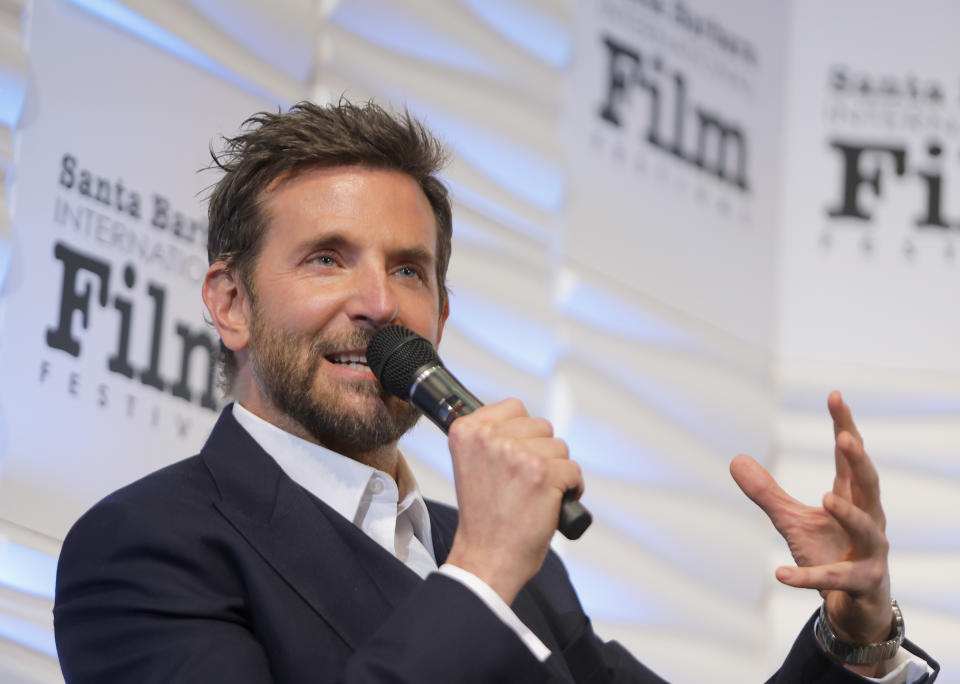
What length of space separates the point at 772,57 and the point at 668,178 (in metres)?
0.59

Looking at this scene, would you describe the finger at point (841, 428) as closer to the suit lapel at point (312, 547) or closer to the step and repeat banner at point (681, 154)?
the suit lapel at point (312, 547)

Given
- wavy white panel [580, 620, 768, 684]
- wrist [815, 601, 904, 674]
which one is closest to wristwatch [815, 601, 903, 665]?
wrist [815, 601, 904, 674]

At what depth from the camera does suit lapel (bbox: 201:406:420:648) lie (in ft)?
5.12

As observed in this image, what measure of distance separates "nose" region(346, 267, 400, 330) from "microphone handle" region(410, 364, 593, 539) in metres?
0.22

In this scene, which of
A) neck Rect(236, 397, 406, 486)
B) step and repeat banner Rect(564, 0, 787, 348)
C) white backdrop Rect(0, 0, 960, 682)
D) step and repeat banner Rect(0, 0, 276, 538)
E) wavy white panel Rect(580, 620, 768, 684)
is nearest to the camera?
neck Rect(236, 397, 406, 486)

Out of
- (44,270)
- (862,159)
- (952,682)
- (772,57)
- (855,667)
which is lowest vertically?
(952,682)

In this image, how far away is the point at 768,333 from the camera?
3.68 m

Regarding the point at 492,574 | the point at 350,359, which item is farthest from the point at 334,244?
the point at 492,574

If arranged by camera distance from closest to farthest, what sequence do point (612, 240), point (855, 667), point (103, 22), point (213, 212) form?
point (855, 667), point (213, 212), point (103, 22), point (612, 240)

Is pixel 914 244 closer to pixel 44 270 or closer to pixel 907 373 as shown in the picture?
pixel 907 373

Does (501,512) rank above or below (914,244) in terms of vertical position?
below

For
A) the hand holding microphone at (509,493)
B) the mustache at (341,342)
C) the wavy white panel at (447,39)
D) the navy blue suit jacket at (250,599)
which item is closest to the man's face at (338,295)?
the mustache at (341,342)

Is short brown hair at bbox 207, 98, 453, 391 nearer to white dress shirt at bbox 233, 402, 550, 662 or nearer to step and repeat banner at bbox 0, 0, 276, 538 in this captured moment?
white dress shirt at bbox 233, 402, 550, 662

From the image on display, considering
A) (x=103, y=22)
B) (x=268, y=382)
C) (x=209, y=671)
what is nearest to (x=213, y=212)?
(x=268, y=382)
